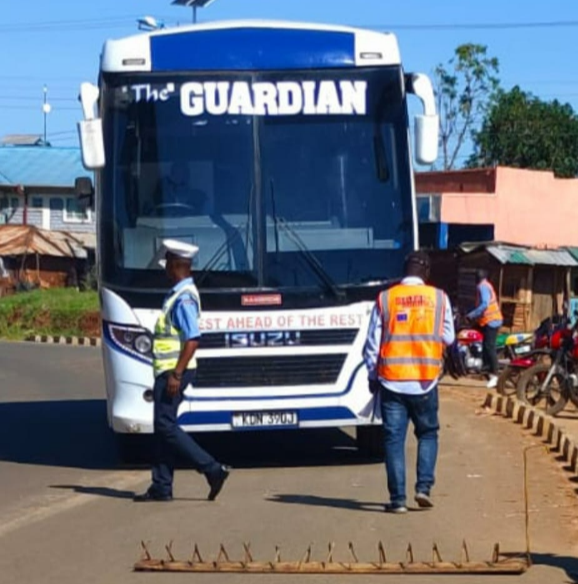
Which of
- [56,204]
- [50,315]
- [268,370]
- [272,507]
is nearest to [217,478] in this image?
[272,507]

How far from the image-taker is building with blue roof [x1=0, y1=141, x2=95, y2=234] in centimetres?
5550

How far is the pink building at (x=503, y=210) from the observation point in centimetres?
A: 3606

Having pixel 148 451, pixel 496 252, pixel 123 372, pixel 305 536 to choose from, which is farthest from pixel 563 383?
pixel 496 252

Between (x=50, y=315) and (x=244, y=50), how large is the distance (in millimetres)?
29879

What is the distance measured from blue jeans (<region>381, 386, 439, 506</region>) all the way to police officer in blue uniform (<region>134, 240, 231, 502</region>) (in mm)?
1263

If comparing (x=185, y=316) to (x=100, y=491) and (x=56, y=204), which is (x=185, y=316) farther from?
(x=56, y=204)

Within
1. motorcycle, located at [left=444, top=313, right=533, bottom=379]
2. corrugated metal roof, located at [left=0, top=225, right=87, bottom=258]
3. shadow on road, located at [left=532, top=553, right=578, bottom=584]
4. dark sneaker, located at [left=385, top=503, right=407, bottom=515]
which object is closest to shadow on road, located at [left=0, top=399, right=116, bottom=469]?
dark sneaker, located at [left=385, top=503, right=407, bottom=515]

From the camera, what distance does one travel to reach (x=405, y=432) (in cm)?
945

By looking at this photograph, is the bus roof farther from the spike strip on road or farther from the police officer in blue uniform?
the spike strip on road

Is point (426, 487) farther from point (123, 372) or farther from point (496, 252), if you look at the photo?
point (496, 252)

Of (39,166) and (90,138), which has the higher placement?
(90,138)

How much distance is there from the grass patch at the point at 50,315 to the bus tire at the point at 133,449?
87.5ft

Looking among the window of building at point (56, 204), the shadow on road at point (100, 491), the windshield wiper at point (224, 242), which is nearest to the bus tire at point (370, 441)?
the windshield wiper at point (224, 242)

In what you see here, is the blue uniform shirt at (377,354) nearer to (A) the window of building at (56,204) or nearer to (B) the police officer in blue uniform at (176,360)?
(B) the police officer in blue uniform at (176,360)
